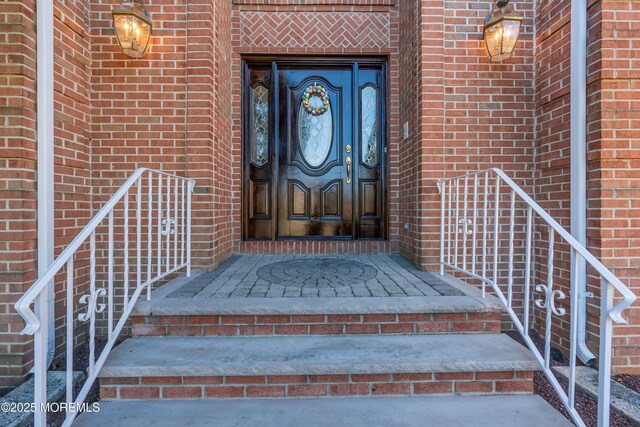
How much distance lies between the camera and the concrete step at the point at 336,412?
1.47m

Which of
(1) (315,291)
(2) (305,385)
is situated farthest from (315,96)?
(2) (305,385)

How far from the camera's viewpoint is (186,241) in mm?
2746

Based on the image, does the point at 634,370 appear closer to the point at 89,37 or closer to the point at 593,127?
the point at 593,127

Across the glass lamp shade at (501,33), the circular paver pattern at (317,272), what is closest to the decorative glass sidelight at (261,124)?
the circular paver pattern at (317,272)

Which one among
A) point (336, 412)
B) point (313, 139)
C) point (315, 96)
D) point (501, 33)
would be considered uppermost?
point (501, 33)

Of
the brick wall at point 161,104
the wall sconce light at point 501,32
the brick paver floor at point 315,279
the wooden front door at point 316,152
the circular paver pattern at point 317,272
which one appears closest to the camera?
the brick paver floor at point 315,279

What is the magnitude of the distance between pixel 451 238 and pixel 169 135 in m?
2.58

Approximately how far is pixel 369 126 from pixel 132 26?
2387mm

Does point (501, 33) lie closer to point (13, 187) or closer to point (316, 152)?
point (316, 152)

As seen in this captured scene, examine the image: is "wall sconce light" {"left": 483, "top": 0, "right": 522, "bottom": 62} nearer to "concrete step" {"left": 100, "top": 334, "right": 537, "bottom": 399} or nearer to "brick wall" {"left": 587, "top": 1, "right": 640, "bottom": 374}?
"brick wall" {"left": 587, "top": 1, "right": 640, "bottom": 374}

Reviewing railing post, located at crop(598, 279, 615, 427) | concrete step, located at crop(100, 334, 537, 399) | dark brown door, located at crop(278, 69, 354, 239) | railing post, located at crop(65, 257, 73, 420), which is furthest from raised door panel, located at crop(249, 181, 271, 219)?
railing post, located at crop(598, 279, 615, 427)

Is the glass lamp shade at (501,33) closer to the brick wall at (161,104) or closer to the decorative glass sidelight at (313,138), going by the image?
the decorative glass sidelight at (313,138)

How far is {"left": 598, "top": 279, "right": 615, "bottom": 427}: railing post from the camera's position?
1.35m

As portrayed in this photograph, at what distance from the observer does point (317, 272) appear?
9.18 feet
